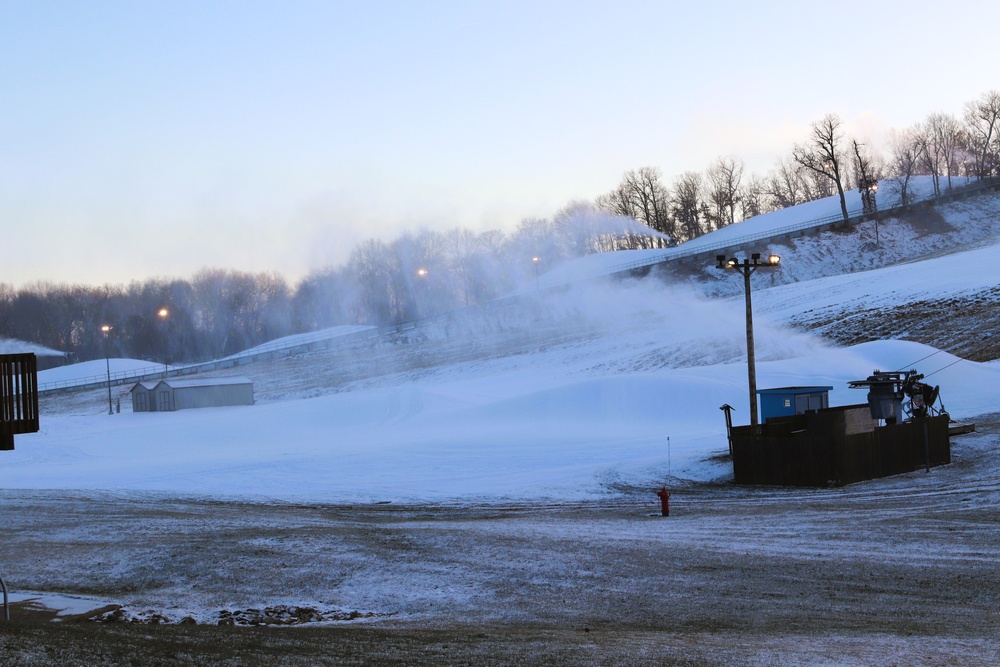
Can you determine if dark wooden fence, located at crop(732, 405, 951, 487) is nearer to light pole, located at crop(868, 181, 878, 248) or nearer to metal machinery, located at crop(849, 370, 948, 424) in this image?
metal machinery, located at crop(849, 370, 948, 424)

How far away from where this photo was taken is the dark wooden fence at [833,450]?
2717 centimetres

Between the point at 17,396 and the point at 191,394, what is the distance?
61.1 m

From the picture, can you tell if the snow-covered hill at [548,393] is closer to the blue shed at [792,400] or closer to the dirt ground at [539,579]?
the blue shed at [792,400]

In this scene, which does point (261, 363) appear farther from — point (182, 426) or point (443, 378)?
point (182, 426)

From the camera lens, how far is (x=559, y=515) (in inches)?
940

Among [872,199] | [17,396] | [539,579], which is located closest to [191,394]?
[17,396]

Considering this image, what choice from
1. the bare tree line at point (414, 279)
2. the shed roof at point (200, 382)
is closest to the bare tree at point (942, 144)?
the bare tree line at point (414, 279)

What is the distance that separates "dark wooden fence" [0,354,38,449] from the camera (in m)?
15.6

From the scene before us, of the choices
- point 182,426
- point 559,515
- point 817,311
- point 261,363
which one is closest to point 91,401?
point 261,363

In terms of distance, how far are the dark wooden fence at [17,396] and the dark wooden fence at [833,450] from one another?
2000cm

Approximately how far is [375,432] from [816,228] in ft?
253

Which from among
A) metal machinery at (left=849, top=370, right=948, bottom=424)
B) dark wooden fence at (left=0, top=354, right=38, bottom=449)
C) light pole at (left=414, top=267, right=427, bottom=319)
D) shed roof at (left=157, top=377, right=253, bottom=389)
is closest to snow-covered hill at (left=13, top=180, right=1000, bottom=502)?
shed roof at (left=157, top=377, right=253, bottom=389)

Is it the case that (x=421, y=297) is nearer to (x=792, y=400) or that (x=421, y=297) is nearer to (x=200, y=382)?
(x=200, y=382)

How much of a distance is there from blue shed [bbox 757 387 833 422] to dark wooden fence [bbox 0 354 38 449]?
26910mm
